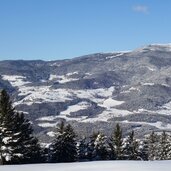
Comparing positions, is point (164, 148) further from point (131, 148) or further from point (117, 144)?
point (117, 144)

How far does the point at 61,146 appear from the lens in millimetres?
77375

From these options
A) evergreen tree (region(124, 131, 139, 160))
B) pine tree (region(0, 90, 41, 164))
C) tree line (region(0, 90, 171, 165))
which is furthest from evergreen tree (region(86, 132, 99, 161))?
pine tree (region(0, 90, 41, 164))

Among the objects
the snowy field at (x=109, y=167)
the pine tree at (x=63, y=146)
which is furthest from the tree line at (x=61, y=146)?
the snowy field at (x=109, y=167)

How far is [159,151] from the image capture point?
3871 inches

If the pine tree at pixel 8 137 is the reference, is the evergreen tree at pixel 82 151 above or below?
below

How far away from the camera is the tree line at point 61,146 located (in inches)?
2216

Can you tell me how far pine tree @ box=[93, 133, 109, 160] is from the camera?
8596 cm

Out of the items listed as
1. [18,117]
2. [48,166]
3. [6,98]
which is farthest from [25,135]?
[48,166]

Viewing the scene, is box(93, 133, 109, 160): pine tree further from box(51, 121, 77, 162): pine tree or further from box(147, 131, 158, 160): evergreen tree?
box(147, 131, 158, 160): evergreen tree

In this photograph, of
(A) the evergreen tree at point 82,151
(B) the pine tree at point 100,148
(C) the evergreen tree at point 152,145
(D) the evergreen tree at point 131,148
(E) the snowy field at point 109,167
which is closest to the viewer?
(E) the snowy field at point 109,167

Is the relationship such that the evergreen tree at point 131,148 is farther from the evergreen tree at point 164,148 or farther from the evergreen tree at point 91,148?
the evergreen tree at point 91,148

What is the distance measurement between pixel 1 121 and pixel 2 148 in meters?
3.17

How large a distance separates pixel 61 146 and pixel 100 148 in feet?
35.7

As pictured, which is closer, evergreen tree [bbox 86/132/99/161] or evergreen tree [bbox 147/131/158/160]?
evergreen tree [bbox 86/132/99/161]
